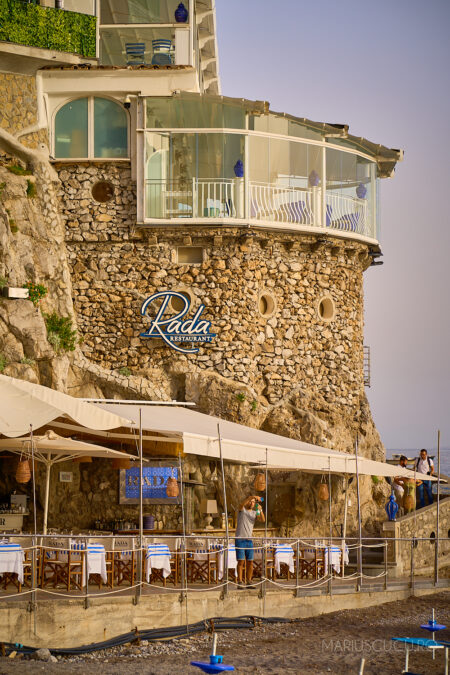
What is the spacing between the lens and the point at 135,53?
2786 centimetres

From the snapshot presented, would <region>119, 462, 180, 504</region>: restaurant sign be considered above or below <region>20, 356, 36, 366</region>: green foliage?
below

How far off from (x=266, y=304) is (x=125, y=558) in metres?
12.2

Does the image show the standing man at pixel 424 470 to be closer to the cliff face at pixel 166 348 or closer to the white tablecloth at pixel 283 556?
the cliff face at pixel 166 348

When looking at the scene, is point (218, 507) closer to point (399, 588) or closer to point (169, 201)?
point (399, 588)

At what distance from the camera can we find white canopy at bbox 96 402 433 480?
17484 mm

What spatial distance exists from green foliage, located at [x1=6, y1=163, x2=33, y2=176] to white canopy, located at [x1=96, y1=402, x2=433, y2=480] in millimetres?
8747

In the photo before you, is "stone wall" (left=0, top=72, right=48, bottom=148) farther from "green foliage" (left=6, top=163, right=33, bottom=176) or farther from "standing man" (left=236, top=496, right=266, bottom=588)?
"standing man" (left=236, top=496, right=266, bottom=588)

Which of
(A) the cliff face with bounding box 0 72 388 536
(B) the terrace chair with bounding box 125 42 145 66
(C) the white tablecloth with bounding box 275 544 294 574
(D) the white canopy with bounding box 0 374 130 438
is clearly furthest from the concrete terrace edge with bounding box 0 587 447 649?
(B) the terrace chair with bounding box 125 42 145 66

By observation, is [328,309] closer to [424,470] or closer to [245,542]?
[424,470]

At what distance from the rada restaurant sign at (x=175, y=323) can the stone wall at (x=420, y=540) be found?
669 cm

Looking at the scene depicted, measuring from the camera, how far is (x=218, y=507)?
2614 cm

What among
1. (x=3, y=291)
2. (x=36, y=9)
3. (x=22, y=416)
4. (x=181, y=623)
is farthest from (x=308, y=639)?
(x=36, y=9)

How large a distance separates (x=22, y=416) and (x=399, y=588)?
9.98 meters

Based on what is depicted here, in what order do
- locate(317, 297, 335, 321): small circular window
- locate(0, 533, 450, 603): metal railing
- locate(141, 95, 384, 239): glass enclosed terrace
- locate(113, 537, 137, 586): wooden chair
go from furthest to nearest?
locate(317, 297, 335, 321): small circular window → locate(141, 95, 384, 239): glass enclosed terrace → locate(113, 537, 137, 586): wooden chair → locate(0, 533, 450, 603): metal railing
